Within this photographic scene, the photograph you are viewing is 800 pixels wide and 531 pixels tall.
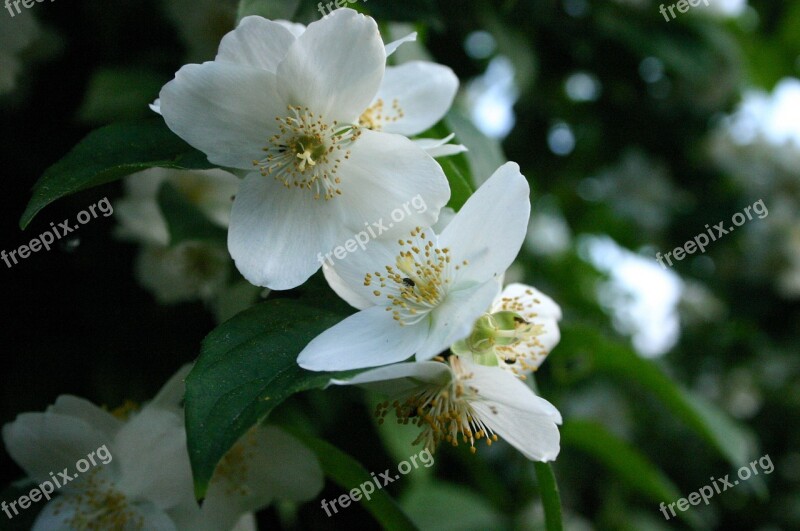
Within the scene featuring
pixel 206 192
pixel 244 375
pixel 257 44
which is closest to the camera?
pixel 244 375

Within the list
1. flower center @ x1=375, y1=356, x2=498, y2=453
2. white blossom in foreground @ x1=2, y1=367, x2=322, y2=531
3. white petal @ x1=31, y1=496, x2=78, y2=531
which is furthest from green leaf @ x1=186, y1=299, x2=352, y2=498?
white petal @ x1=31, y1=496, x2=78, y2=531

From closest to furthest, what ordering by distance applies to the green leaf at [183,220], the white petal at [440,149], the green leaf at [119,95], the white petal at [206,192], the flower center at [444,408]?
the flower center at [444,408] < the white petal at [440,149] < the green leaf at [183,220] < the white petal at [206,192] < the green leaf at [119,95]

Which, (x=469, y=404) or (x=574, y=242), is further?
(x=574, y=242)

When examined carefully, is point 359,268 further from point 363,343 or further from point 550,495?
point 550,495

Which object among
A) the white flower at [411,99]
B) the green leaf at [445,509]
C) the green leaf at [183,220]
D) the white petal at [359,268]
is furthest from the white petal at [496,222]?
the green leaf at [445,509]

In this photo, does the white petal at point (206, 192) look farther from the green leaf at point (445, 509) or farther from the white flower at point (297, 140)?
the green leaf at point (445, 509)

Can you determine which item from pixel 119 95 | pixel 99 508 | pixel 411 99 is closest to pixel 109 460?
pixel 99 508

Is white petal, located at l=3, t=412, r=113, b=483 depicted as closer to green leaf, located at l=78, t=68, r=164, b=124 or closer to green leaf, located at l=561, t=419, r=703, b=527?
green leaf, located at l=78, t=68, r=164, b=124

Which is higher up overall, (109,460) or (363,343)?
(363,343)
